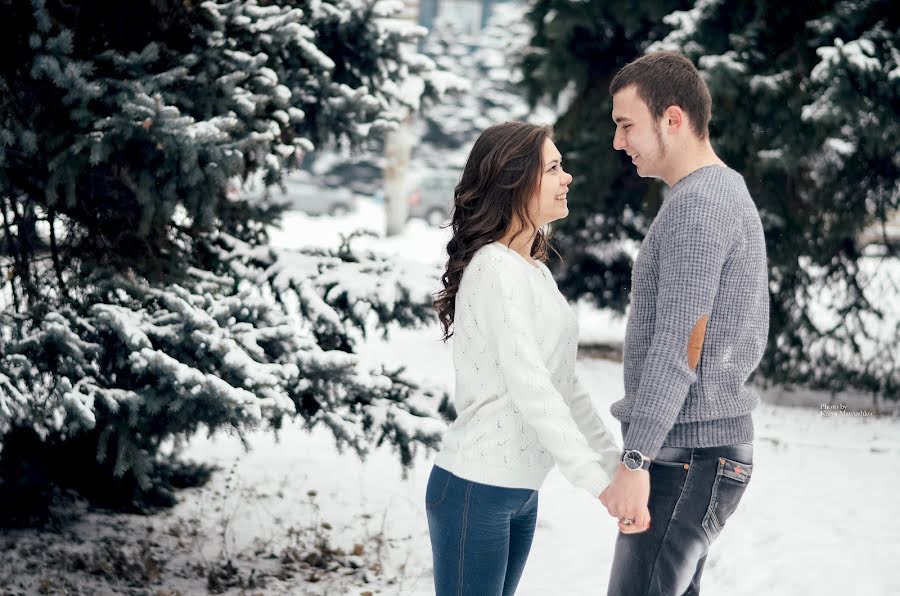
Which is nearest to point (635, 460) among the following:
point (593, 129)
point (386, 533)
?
point (386, 533)

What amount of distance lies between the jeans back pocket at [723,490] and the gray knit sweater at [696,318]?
0.21 feet

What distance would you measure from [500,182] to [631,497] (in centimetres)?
89

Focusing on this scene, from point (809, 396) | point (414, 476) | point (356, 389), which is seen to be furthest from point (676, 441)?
point (809, 396)

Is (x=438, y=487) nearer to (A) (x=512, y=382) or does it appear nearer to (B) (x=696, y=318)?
(A) (x=512, y=382)

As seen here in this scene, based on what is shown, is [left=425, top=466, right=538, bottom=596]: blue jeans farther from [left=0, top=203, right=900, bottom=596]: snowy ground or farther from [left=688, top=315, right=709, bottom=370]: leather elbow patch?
[left=0, top=203, right=900, bottom=596]: snowy ground

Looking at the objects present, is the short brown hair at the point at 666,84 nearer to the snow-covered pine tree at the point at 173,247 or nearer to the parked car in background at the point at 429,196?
the snow-covered pine tree at the point at 173,247

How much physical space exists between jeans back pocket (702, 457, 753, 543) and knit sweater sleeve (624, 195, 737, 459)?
24 centimetres

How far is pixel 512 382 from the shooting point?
7.64 ft

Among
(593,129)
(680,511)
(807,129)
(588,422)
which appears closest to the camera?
(680,511)

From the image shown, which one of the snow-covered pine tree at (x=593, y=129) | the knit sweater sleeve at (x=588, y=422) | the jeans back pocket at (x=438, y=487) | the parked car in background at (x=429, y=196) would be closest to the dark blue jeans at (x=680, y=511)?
the knit sweater sleeve at (x=588, y=422)

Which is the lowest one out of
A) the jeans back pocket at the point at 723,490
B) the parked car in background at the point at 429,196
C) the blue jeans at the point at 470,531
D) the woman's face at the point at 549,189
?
the parked car in background at the point at 429,196

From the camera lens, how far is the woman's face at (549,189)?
2.50 meters

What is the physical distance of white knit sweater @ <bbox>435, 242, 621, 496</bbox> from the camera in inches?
90.2

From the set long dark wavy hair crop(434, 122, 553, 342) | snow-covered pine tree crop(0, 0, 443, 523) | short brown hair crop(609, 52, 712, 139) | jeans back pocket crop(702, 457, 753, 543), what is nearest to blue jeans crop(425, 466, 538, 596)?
jeans back pocket crop(702, 457, 753, 543)
